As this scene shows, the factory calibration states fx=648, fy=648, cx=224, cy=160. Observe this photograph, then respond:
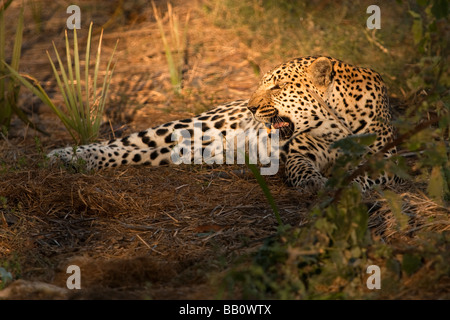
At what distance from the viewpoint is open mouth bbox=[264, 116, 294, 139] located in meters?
5.52

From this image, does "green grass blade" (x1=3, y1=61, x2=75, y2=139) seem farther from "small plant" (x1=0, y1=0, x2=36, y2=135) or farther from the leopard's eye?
the leopard's eye

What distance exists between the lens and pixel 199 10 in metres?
10.3

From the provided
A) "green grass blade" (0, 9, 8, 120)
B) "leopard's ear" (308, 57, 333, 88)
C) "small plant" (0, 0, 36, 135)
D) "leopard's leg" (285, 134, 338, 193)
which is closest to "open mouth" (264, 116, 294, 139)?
"leopard's leg" (285, 134, 338, 193)

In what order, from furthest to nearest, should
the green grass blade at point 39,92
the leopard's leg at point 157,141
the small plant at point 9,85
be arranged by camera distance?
the small plant at point 9,85 < the leopard's leg at point 157,141 < the green grass blade at point 39,92

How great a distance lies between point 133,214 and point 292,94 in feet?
5.59

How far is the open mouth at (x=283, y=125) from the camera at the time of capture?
18.1 ft

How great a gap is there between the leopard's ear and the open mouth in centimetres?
41

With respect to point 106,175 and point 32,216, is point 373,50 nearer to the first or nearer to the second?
point 106,175

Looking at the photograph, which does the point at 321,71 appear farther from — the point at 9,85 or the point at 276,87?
the point at 9,85

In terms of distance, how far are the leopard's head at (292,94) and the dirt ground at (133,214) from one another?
0.52 metres

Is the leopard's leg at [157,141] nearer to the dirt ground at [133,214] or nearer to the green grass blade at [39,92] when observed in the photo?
the dirt ground at [133,214]

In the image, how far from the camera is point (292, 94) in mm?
5453

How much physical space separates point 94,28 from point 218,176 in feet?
17.1

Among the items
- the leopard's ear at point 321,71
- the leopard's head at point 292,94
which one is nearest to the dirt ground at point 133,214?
the leopard's head at point 292,94
